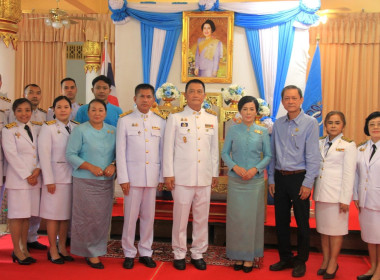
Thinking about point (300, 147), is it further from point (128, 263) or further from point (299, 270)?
point (128, 263)

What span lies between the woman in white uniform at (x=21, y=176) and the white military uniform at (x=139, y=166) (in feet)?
2.69

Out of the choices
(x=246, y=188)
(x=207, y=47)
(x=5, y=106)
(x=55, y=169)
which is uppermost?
(x=207, y=47)

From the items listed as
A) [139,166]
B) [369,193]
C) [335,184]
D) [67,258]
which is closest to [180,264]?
[139,166]

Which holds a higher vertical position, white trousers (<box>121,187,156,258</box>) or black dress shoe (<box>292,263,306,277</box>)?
white trousers (<box>121,187,156,258</box>)

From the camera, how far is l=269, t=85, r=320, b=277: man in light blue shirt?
12.1 ft

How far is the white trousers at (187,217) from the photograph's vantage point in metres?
3.87

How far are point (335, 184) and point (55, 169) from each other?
247cm

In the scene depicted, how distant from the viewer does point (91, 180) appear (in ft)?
12.5

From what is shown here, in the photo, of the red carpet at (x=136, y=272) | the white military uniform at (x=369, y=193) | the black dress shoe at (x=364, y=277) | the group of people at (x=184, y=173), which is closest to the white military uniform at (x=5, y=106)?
the group of people at (x=184, y=173)

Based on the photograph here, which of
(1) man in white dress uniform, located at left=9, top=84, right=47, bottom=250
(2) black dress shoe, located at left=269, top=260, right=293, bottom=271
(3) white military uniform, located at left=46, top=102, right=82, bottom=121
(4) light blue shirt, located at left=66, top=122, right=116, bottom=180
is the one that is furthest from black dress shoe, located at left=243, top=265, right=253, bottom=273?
(3) white military uniform, located at left=46, top=102, right=82, bottom=121

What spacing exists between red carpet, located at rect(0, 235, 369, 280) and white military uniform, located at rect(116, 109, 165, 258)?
206 millimetres

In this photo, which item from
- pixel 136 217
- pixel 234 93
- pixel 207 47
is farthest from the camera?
pixel 207 47

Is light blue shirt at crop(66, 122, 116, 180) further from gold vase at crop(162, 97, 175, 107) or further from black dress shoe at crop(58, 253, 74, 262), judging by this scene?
gold vase at crop(162, 97, 175, 107)

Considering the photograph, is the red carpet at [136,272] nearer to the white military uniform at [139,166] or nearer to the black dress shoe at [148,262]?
the black dress shoe at [148,262]
